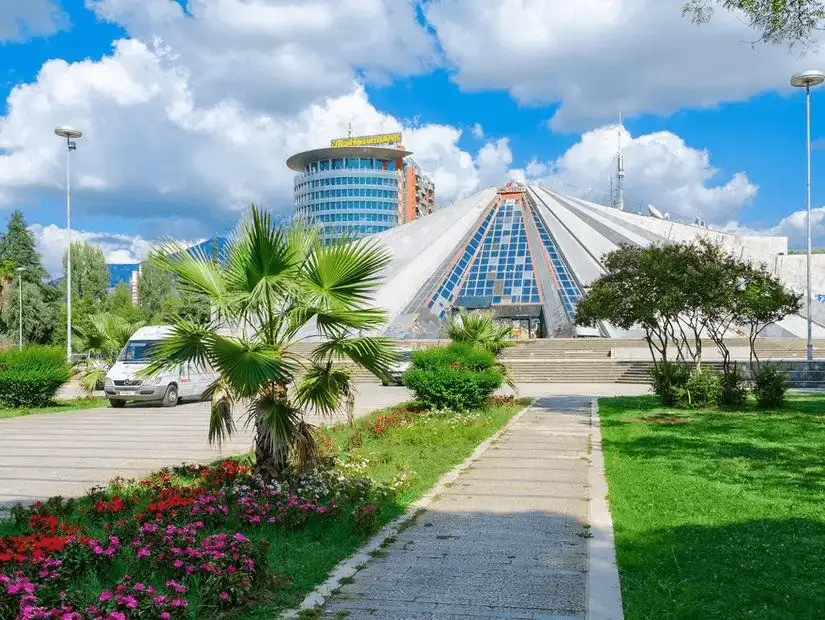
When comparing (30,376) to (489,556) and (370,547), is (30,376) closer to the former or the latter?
(370,547)

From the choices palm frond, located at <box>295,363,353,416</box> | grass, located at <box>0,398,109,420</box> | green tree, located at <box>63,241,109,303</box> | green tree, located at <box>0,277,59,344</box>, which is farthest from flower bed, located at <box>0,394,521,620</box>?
green tree, located at <box>63,241,109,303</box>

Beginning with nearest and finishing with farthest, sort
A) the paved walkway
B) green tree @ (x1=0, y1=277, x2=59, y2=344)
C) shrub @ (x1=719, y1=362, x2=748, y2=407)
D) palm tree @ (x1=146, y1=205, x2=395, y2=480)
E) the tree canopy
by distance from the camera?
palm tree @ (x1=146, y1=205, x2=395, y2=480)
the paved walkway
the tree canopy
shrub @ (x1=719, y1=362, x2=748, y2=407)
green tree @ (x1=0, y1=277, x2=59, y2=344)

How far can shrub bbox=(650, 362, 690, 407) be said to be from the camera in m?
16.6

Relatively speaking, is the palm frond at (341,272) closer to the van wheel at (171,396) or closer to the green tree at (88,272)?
A: the van wheel at (171,396)

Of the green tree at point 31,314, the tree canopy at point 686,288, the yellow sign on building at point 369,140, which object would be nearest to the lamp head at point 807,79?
the tree canopy at point 686,288

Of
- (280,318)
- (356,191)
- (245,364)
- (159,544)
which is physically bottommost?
(159,544)

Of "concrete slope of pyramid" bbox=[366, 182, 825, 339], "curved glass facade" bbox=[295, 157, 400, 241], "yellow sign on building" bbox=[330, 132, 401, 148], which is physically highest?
"yellow sign on building" bbox=[330, 132, 401, 148]

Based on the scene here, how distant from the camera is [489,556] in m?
5.38

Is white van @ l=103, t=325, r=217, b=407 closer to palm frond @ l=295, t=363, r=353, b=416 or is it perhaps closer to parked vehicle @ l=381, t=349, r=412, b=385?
parked vehicle @ l=381, t=349, r=412, b=385

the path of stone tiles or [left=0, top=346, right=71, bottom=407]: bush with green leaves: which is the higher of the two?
[left=0, top=346, right=71, bottom=407]: bush with green leaves

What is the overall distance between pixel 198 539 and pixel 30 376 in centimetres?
1545

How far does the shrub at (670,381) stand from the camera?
1664 cm

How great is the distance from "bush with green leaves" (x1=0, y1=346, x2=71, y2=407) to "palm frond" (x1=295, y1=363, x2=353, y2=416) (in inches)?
564

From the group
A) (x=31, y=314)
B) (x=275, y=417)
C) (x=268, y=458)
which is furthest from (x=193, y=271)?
(x=31, y=314)
